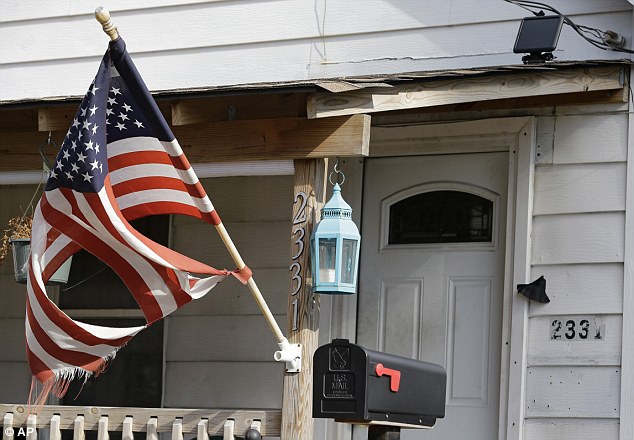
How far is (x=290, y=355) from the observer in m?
6.11

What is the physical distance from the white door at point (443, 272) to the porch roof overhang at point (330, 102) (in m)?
0.46

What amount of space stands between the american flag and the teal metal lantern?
529 mm

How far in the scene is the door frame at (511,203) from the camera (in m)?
6.50

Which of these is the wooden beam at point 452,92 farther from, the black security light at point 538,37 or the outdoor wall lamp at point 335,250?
the outdoor wall lamp at point 335,250

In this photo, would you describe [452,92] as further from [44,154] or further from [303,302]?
[44,154]

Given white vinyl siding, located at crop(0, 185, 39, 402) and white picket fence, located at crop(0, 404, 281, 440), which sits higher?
white vinyl siding, located at crop(0, 185, 39, 402)

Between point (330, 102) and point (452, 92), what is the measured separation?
623 millimetres

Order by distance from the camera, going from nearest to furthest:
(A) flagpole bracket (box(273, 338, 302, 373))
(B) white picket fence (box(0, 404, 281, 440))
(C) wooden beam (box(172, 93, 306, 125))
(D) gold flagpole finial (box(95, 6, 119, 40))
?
(D) gold flagpole finial (box(95, 6, 119, 40))
(A) flagpole bracket (box(273, 338, 302, 373))
(B) white picket fence (box(0, 404, 281, 440))
(C) wooden beam (box(172, 93, 306, 125))

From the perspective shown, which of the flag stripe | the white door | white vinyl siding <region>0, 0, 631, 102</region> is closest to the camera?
the flag stripe

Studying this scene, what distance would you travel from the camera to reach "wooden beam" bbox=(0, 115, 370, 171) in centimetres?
624

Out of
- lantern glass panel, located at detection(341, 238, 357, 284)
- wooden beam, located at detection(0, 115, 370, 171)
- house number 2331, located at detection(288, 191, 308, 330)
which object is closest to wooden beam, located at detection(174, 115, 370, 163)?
wooden beam, located at detection(0, 115, 370, 171)

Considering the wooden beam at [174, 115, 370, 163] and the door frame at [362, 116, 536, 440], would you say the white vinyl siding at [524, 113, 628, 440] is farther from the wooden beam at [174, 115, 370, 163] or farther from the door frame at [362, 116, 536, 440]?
the wooden beam at [174, 115, 370, 163]

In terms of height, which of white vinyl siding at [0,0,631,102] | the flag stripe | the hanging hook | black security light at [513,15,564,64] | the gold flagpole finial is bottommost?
the flag stripe

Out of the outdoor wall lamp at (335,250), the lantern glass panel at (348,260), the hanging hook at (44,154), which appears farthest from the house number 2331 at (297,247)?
the hanging hook at (44,154)
